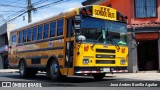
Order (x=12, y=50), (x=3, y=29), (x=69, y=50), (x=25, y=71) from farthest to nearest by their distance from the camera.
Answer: (x=3, y=29)
(x=12, y=50)
(x=25, y=71)
(x=69, y=50)

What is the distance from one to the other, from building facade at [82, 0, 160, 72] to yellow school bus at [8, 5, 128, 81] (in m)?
7.97

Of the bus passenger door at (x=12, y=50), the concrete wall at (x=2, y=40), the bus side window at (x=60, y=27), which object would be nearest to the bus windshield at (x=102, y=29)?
the bus side window at (x=60, y=27)

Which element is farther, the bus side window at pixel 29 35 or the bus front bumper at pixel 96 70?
the bus side window at pixel 29 35

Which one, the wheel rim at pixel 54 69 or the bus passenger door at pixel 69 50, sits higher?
the bus passenger door at pixel 69 50

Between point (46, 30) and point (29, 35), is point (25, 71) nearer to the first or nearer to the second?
point (29, 35)

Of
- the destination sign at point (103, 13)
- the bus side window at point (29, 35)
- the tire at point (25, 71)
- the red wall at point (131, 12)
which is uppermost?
the red wall at point (131, 12)

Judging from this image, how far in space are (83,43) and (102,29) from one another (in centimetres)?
128

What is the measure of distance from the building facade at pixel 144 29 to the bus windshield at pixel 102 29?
777 cm

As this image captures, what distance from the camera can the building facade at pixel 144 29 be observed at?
78.2ft

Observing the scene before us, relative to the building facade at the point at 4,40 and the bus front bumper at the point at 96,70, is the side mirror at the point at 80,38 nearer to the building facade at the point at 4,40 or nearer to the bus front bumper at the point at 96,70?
the bus front bumper at the point at 96,70

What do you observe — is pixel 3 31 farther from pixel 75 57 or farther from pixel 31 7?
pixel 75 57

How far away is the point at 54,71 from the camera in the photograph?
15.6 meters

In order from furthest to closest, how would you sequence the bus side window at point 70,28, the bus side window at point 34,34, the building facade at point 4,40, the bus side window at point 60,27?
the building facade at point 4,40
the bus side window at point 34,34
the bus side window at point 60,27
the bus side window at point 70,28

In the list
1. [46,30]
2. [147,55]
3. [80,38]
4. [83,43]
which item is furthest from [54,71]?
[147,55]
